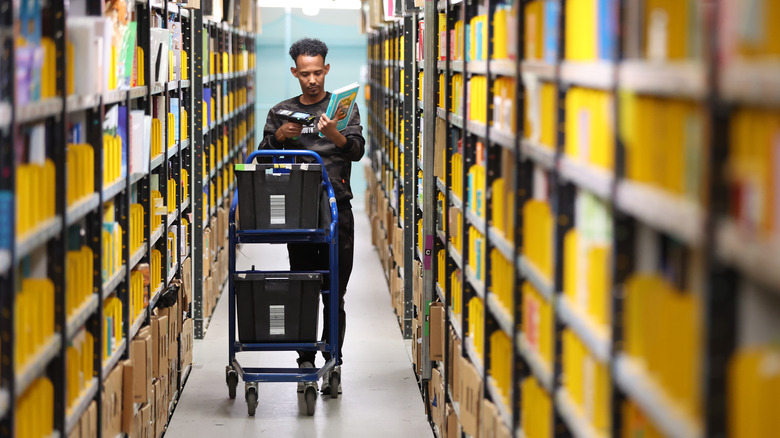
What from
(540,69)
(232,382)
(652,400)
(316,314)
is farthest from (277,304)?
(652,400)

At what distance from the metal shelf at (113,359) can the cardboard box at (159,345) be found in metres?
0.55

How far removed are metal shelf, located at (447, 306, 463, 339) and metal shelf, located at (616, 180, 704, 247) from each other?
2555 millimetres

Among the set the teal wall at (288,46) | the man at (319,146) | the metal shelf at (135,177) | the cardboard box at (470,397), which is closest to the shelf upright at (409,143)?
the man at (319,146)

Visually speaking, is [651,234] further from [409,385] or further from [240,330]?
[409,385]

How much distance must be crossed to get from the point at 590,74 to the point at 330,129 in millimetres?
3562

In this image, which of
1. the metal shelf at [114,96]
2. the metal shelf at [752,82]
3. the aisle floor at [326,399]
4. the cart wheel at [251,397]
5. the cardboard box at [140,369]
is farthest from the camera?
the cart wheel at [251,397]

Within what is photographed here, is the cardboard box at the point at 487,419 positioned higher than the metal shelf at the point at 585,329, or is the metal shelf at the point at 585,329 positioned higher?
the metal shelf at the point at 585,329

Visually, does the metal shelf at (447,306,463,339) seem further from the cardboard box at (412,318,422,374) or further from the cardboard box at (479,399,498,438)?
the cardboard box at (412,318,422,374)

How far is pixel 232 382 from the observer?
Result: 19.7ft

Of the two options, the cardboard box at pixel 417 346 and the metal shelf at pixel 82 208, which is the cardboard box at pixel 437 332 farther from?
the metal shelf at pixel 82 208

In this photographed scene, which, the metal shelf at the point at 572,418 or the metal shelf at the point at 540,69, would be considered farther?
the metal shelf at the point at 540,69

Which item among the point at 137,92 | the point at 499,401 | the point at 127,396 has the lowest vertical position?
the point at 127,396

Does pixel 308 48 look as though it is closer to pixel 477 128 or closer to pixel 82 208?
pixel 477 128

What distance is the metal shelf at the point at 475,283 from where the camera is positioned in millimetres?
4104
